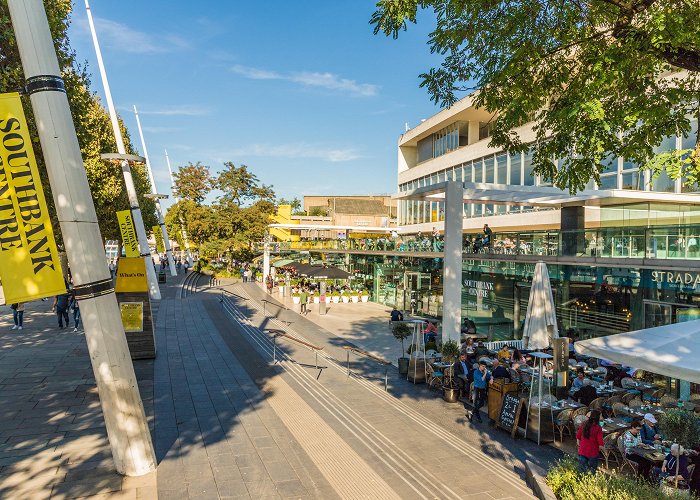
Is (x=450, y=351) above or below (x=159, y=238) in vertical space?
below

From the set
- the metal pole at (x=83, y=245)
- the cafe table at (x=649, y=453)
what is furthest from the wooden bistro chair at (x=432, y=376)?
the metal pole at (x=83, y=245)

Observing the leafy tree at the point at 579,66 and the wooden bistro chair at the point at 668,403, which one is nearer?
the leafy tree at the point at 579,66

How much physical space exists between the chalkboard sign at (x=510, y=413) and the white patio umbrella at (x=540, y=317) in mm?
3473

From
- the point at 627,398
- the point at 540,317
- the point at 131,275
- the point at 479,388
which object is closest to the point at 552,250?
the point at 540,317

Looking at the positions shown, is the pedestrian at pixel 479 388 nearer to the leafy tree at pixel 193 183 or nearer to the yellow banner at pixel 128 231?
the yellow banner at pixel 128 231

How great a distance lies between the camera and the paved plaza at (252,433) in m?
7.30

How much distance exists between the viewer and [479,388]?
10.8 meters

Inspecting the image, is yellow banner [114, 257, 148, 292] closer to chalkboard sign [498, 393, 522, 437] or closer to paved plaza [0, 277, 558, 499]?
paved plaza [0, 277, 558, 499]

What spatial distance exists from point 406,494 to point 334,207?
239 feet

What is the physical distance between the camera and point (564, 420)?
9.66 metres

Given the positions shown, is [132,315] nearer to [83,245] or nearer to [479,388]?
[83,245]

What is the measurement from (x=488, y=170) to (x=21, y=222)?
26.8m

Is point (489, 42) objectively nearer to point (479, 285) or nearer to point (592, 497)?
point (592, 497)

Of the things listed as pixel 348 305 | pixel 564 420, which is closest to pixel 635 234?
pixel 564 420
